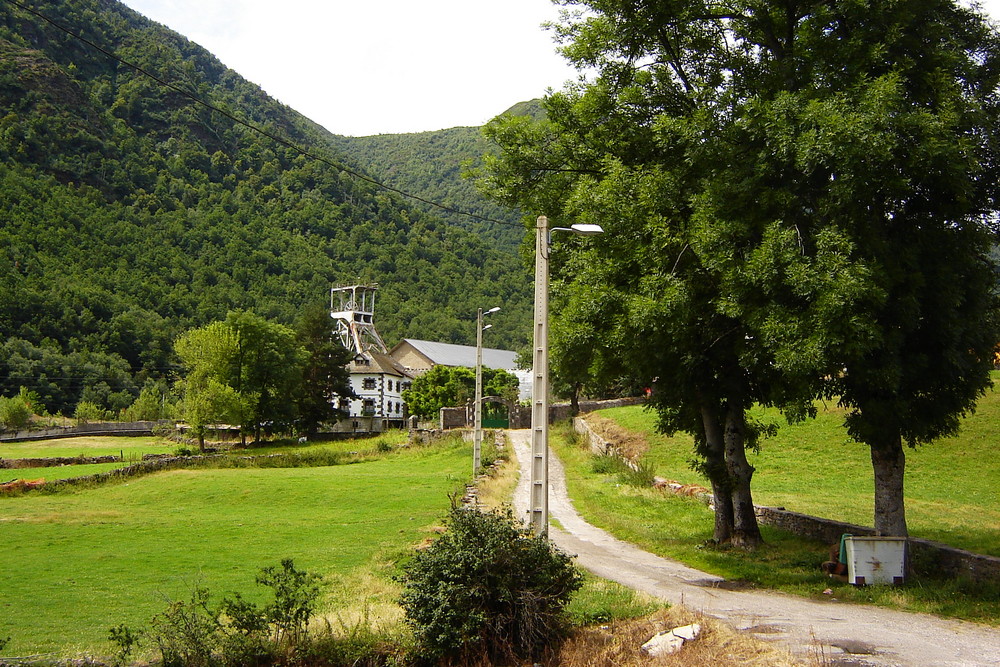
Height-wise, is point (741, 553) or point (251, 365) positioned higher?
point (251, 365)

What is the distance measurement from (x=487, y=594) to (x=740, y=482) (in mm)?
10220

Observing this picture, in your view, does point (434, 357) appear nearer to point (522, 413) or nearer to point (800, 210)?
point (522, 413)

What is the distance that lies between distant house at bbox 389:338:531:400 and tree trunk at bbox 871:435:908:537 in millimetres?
90596

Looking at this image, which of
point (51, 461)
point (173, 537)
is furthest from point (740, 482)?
point (51, 461)

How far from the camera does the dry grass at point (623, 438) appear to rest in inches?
1602

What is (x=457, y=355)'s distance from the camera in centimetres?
12794

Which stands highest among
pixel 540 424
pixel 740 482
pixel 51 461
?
pixel 540 424

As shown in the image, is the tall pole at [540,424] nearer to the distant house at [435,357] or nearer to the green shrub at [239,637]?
the green shrub at [239,637]

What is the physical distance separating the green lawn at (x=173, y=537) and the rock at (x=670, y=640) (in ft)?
24.2

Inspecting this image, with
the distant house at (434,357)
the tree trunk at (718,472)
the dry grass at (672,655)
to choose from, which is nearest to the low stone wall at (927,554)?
the tree trunk at (718,472)

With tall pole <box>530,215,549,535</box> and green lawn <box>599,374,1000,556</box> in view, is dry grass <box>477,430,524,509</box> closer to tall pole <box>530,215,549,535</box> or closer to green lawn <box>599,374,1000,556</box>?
green lawn <box>599,374,1000,556</box>

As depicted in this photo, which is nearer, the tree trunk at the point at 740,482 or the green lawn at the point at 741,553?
the green lawn at the point at 741,553

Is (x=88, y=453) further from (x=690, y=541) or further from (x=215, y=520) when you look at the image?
(x=690, y=541)

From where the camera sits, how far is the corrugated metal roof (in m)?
120
